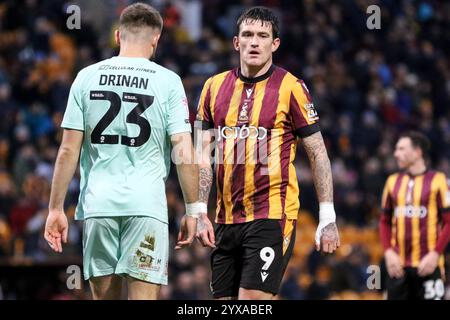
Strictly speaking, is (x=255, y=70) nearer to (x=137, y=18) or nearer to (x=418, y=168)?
(x=137, y=18)

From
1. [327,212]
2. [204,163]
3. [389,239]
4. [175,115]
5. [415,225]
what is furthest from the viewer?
[389,239]

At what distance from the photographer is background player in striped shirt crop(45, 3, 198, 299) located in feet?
20.5

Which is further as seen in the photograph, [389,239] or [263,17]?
[389,239]

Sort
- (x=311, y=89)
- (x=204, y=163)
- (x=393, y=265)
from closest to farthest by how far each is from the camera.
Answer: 1. (x=204, y=163)
2. (x=393, y=265)
3. (x=311, y=89)

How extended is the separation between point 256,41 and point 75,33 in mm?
11608

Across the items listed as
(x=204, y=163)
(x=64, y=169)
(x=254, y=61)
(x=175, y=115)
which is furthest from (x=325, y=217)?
(x=64, y=169)

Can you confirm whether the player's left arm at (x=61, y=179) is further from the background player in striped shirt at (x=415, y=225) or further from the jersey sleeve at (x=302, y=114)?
the background player in striped shirt at (x=415, y=225)

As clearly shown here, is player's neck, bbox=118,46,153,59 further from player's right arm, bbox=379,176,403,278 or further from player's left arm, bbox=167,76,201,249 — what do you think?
player's right arm, bbox=379,176,403,278

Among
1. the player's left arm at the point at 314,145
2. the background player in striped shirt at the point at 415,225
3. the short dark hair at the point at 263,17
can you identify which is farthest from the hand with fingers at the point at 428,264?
the short dark hair at the point at 263,17

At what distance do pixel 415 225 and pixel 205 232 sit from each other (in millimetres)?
3690

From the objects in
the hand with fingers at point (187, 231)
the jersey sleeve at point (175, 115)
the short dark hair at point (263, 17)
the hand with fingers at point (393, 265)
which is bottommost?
the hand with fingers at point (393, 265)

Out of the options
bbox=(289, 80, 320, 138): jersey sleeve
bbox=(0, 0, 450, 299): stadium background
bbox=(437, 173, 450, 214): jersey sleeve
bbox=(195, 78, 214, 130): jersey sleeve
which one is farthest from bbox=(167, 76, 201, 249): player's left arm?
bbox=(0, 0, 450, 299): stadium background

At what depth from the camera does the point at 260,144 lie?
712cm

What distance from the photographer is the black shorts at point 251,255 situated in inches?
272
